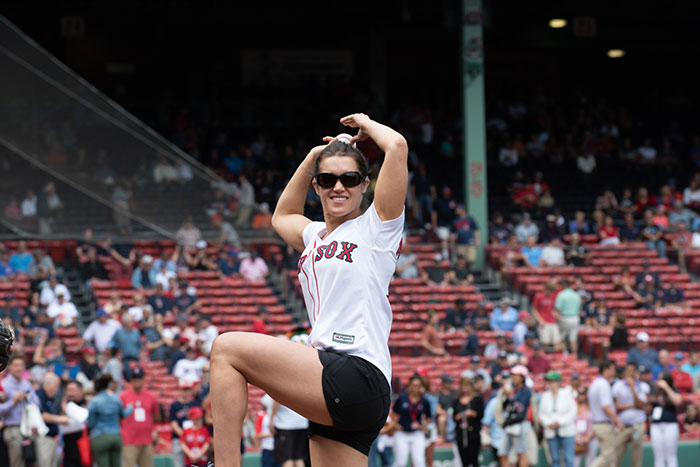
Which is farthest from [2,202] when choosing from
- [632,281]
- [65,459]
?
[632,281]

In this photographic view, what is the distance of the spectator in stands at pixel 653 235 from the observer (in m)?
18.8

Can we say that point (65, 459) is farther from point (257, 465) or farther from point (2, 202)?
point (2, 202)

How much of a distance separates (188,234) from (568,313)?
6.00 meters

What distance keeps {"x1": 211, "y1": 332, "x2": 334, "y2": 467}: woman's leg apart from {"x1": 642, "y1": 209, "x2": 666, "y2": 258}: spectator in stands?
53.6ft

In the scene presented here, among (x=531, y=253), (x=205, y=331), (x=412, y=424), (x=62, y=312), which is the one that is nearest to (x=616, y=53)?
(x=531, y=253)

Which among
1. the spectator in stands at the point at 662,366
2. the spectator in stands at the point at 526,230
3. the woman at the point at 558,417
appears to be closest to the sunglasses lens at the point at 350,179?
the woman at the point at 558,417

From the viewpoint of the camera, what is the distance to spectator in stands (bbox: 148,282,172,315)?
592 inches

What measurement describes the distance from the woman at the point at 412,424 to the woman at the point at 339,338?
8281 millimetres

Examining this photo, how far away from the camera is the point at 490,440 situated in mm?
12164

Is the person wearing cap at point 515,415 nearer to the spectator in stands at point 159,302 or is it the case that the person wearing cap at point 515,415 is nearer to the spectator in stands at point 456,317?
the spectator in stands at point 456,317

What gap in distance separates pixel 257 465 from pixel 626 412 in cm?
434

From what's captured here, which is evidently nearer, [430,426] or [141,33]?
[430,426]

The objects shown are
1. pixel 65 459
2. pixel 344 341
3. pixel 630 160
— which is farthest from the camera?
pixel 630 160

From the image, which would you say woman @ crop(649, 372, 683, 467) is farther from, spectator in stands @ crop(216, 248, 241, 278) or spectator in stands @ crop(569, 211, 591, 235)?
spectator in stands @ crop(569, 211, 591, 235)
